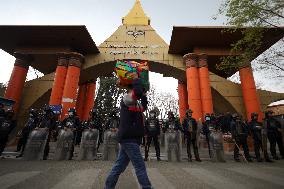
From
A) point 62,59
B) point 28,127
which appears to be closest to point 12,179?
point 28,127

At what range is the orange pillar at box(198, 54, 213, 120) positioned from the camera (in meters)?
15.2

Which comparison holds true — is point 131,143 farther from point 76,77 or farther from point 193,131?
point 76,77

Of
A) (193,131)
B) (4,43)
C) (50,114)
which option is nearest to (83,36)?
(4,43)

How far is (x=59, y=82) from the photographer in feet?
53.4

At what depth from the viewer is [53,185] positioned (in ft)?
12.4

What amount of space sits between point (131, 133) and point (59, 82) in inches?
584

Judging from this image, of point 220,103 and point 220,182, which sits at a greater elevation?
point 220,103

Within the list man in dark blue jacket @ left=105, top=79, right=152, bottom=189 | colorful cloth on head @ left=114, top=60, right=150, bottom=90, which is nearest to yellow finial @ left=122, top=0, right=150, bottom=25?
colorful cloth on head @ left=114, top=60, right=150, bottom=90

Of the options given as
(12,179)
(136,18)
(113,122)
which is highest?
(136,18)

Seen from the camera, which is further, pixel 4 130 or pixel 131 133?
pixel 4 130

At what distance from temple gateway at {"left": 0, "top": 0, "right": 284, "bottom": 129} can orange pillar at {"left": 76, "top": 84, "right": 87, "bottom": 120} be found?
2.94 metres

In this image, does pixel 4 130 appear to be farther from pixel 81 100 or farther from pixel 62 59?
pixel 81 100

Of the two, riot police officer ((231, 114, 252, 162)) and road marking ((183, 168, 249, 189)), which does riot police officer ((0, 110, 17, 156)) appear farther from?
riot police officer ((231, 114, 252, 162))

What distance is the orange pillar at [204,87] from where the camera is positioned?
1520 cm
